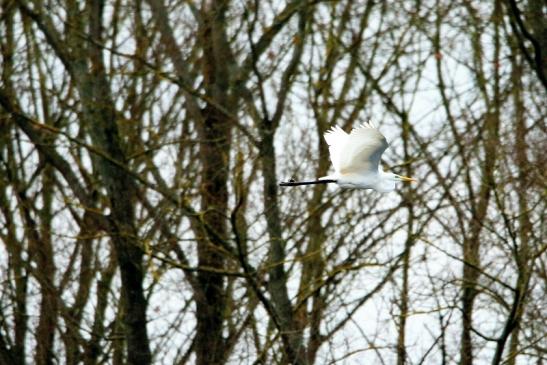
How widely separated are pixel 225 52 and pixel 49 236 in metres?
3.11

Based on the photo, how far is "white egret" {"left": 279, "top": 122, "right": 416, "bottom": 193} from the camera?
10.9 m

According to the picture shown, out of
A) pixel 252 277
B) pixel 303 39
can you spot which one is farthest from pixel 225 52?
pixel 252 277

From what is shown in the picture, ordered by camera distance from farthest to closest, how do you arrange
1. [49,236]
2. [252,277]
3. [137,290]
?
[49,236]
[137,290]
[252,277]

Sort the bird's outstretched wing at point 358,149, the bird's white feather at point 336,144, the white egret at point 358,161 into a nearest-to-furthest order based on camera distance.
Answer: the bird's outstretched wing at point 358,149, the white egret at point 358,161, the bird's white feather at point 336,144

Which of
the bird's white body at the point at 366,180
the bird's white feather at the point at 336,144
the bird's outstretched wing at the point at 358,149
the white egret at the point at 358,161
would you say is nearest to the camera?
the bird's outstretched wing at the point at 358,149

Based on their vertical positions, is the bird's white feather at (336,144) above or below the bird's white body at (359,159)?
above

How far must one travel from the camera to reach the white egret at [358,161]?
431 inches

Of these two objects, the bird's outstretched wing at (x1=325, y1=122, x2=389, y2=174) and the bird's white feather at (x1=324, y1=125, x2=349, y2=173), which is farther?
the bird's white feather at (x1=324, y1=125, x2=349, y2=173)

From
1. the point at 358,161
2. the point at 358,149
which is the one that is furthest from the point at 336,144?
the point at 358,149

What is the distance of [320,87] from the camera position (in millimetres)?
17422

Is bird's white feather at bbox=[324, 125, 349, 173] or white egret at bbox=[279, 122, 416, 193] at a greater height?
bird's white feather at bbox=[324, 125, 349, 173]

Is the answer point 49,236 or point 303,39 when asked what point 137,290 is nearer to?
point 49,236

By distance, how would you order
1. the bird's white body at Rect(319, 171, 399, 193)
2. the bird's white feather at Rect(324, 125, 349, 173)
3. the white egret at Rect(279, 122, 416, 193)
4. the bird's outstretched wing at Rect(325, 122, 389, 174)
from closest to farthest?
the bird's outstretched wing at Rect(325, 122, 389, 174) → the white egret at Rect(279, 122, 416, 193) → the bird's white body at Rect(319, 171, 399, 193) → the bird's white feather at Rect(324, 125, 349, 173)

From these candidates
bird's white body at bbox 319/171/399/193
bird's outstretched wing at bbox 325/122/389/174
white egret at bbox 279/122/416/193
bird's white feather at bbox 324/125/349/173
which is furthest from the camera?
bird's white feather at bbox 324/125/349/173
